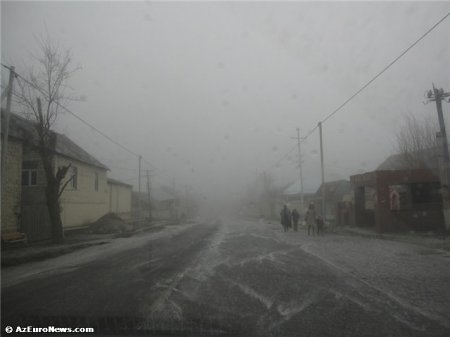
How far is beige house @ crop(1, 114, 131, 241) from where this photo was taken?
80.9ft

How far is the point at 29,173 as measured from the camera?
29.6 metres

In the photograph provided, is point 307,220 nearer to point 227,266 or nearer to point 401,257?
point 401,257

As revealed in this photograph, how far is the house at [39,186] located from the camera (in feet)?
80.8

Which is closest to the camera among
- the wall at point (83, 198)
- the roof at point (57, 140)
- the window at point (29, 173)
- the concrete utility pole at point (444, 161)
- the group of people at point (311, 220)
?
the concrete utility pole at point (444, 161)

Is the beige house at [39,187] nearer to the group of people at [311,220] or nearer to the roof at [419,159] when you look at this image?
the group of people at [311,220]

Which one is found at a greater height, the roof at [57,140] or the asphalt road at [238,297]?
the roof at [57,140]

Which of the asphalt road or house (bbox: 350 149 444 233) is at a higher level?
house (bbox: 350 149 444 233)

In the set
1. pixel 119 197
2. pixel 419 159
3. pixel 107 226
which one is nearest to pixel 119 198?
pixel 119 197

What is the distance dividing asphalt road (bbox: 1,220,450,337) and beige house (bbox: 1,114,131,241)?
509 inches

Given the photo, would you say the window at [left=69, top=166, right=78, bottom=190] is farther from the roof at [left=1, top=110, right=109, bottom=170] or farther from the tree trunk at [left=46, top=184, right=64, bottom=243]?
the tree trunk at [left=46, top=184, right=64, bottom=243]

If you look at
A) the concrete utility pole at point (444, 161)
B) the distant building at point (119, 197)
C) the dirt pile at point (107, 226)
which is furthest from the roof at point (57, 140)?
the concrete utility pole at point (444, 161)

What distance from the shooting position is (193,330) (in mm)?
5906

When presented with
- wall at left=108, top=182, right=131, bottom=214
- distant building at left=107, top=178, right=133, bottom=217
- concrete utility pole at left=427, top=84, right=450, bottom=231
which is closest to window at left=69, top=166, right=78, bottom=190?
distant building at left=107, top=178, right=133, bottom=217

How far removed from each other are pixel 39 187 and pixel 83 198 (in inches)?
230
